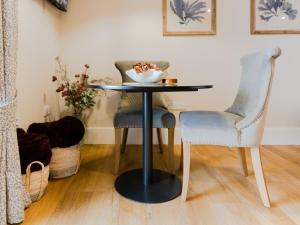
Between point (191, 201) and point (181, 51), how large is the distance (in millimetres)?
1859

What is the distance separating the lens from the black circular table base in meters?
1.66

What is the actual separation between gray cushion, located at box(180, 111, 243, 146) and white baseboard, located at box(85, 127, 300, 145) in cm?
141

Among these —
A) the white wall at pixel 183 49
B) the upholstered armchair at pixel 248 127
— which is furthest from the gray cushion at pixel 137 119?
the white wall at pixel 183 49

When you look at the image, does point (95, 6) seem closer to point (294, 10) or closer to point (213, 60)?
point (213, 60)

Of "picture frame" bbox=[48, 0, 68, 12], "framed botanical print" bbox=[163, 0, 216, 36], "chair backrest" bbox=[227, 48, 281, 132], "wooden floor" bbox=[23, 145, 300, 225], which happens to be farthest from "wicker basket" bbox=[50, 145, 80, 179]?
"framed botanical print" bbox=[163, 0, 216, 36]

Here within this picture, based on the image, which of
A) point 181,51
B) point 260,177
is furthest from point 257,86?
point 181,51

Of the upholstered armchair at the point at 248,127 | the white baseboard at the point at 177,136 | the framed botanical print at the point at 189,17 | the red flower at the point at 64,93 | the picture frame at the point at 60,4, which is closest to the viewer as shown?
the upholstered armchair at the point at 248,127

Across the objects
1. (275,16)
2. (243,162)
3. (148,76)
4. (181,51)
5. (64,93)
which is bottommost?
(243,162)

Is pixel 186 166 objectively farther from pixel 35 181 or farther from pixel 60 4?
pixel 60 4

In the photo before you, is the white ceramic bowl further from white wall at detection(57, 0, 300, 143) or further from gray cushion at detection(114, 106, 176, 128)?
white wall at detection(57, 0, 300, 143)

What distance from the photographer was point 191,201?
5.36 ft

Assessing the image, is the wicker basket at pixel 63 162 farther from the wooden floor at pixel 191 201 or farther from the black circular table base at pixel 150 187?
the black circular table base at pixel 150 187

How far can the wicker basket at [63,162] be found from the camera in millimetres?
1916

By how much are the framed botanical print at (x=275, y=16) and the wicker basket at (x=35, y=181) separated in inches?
104
